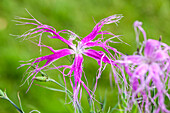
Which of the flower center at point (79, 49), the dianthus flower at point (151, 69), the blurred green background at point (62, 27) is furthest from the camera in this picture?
the blurred green background at point (62, 27)

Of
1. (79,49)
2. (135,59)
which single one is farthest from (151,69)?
(79,49)

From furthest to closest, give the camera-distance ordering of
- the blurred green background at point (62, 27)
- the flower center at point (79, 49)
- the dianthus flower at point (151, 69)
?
the blurred green background at point (62, 27), the flower center at point (79, 49), the dianthus flower at point (151, 69)

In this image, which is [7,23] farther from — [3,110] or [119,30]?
[119,30]

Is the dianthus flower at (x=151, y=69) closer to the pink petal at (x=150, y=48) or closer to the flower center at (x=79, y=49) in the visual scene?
the pink petal at (x=150, y=48)

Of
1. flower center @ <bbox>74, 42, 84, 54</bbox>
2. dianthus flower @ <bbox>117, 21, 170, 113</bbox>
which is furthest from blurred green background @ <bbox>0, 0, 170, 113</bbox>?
dianthus flower @ <bbox>117, 21, 170, 113</bbox>

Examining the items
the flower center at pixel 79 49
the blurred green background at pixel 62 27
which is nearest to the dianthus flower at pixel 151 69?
the flower center at pixel 79 49

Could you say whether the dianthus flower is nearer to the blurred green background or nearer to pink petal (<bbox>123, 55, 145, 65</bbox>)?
pink petal (<bbox>123, 55, 145, 65</bbox>)

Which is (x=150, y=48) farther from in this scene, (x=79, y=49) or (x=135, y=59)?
(x=79, y=49)

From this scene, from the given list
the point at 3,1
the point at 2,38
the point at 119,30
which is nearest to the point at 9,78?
the point at 2,38
